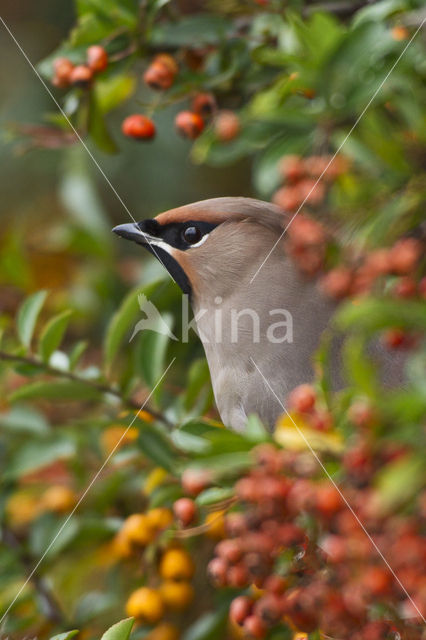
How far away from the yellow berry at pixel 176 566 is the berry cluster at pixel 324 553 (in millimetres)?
664

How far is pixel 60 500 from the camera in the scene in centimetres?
283

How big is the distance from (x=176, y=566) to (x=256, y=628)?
689 millimetres

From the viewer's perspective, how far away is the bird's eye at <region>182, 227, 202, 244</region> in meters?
2.49

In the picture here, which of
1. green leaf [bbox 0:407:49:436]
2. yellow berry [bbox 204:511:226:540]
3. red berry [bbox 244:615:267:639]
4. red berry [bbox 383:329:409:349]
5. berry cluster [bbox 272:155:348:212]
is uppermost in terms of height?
berry cluster [bbox 272:155:348:212]

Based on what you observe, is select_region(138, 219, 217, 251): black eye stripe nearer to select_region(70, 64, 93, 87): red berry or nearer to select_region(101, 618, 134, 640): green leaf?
Answer: select_region(70, 64, 93, 87): red berry

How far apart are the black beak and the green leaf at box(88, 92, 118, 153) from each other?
34 centimetres

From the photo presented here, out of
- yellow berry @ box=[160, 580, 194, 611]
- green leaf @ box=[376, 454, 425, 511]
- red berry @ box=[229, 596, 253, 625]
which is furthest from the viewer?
yellow berry @ box=[160, 580, 194, 611]

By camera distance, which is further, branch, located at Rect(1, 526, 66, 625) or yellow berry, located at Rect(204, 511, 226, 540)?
branch, located at Rect(1, 526, 66, 625)

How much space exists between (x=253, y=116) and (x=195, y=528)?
97 cm

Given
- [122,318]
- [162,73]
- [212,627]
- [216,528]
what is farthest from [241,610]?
[162,73]

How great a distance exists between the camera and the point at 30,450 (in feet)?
8.87

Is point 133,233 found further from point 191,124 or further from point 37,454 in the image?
point 37,454

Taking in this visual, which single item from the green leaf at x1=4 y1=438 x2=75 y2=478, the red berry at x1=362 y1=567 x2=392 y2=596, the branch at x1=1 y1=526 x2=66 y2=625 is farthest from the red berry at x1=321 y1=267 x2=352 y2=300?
the branch at x1=1 y1=526 x2=66 y2=625

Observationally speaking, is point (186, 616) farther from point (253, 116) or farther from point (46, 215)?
point (46, 215)
